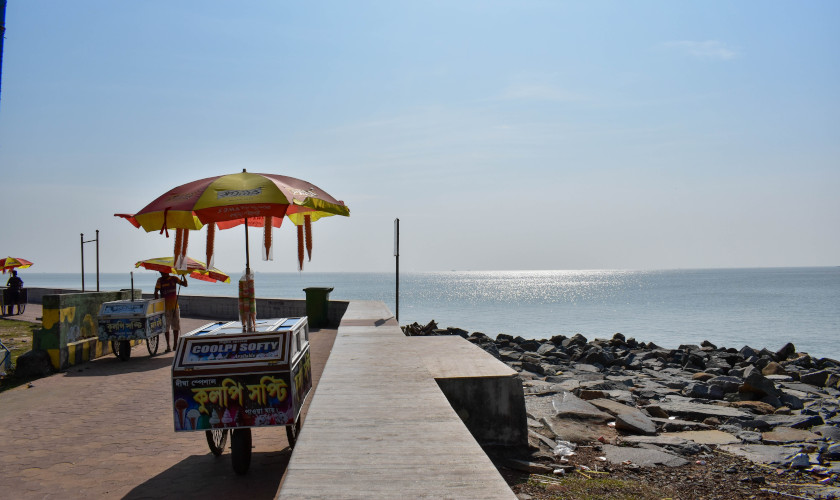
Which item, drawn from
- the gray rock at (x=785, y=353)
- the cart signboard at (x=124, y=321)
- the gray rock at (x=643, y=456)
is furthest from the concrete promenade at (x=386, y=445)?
the gray rock at (x=785, y=353)

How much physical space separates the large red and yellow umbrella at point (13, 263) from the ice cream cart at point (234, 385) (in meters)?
24.5

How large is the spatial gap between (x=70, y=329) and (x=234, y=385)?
8636mm

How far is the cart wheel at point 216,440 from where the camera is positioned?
6.38 meters

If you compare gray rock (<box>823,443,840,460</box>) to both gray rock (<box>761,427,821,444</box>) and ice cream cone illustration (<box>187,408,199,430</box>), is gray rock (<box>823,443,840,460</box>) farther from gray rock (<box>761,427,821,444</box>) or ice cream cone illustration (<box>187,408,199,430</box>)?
ice cream cone illustration (<box>187,408,199,430</box>)

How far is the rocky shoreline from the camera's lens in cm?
700

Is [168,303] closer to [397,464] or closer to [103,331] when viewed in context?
[103,331]

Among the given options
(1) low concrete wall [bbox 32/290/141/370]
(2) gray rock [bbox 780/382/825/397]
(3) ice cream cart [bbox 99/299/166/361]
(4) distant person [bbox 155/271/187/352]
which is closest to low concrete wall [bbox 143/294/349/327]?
(4) distant person [bbox 155/271/187/352]

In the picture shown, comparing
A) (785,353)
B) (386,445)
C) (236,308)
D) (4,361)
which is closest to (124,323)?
(4,361)

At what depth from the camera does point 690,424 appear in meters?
9.37

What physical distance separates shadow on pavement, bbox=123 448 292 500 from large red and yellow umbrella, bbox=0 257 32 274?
2413cm

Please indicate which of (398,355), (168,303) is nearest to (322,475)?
(398,355)

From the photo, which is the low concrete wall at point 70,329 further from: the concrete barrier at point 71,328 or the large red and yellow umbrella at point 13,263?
the large red and yellow umbrella at point 13,263

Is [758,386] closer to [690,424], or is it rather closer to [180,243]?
[690,424]

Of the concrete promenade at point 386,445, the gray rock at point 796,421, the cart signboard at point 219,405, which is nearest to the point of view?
the concrete promenade at point 386,445
